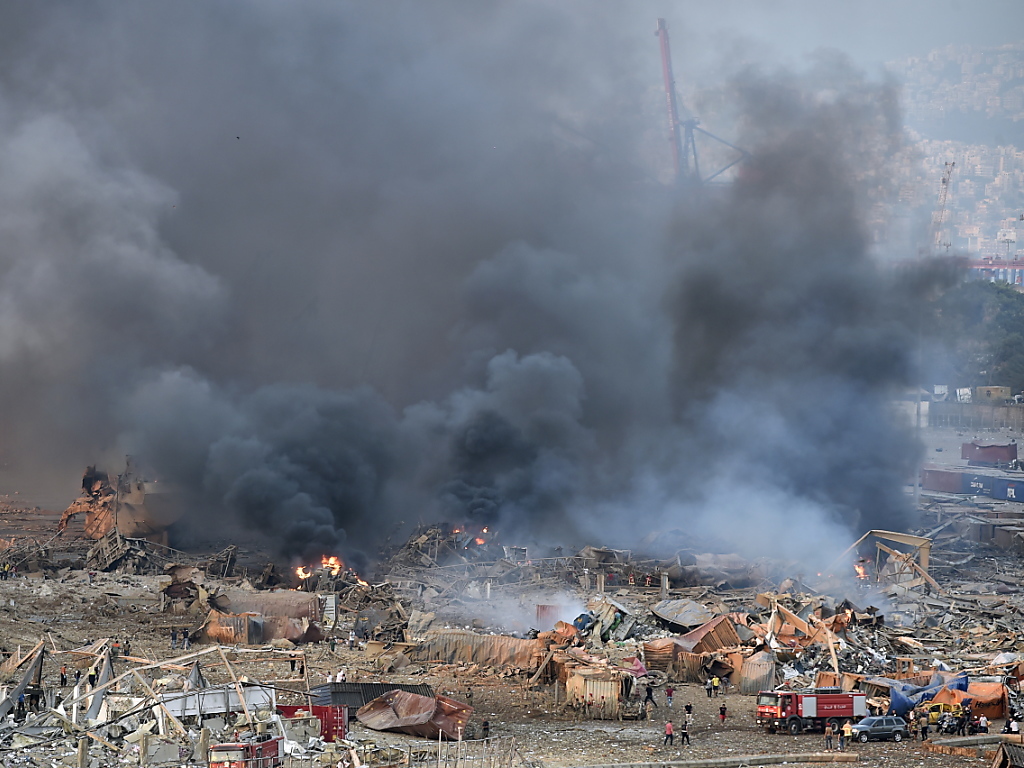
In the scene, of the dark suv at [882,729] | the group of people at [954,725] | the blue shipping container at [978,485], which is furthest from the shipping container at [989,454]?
the dark suv at [882,729]

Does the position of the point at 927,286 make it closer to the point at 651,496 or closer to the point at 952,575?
the point at 651,496

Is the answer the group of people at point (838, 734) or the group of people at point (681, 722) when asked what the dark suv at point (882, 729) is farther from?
the group of people at point (681, 722)

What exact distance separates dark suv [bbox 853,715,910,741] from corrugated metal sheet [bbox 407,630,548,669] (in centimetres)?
842

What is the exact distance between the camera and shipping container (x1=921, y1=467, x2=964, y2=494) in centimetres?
6088

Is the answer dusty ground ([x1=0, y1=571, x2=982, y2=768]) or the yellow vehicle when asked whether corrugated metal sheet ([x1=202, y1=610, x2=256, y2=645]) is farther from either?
the yellow vehicle

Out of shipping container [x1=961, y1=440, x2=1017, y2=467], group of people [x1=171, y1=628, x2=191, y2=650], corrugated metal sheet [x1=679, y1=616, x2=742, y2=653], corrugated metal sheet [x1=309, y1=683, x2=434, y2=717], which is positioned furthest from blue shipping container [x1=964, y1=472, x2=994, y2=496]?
corrugated metal sheet [x1=309, y1=683, x2=434, y2=717]

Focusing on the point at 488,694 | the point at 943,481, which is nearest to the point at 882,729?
the point at 488,694

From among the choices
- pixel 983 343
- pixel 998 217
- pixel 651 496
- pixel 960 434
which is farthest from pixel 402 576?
pixel 998 217

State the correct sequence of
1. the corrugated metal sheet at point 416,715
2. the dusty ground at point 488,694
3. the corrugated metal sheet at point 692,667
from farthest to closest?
1. the corrugated metal sheet at point 692,667
2. the corrugated metal sheet at point 416,715
3. the dusty ground at point 488,694

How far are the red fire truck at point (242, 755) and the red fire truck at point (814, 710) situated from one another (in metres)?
10.7

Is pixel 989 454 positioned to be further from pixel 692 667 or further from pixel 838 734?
pixel 838 734

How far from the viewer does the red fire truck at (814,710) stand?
22.8 meters

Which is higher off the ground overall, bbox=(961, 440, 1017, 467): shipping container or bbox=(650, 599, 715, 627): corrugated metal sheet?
bbox=(961, 440, 1017, 467): shipping container

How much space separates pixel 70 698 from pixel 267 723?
442cm
